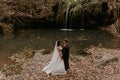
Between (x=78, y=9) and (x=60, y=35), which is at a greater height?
(x=78, y=9)

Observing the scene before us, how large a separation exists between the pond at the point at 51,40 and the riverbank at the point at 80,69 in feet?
8.73

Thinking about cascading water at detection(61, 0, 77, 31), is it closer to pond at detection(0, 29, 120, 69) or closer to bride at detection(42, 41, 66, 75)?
pond at detection(0, 29, 120, 69)

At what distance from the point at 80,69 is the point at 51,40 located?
13344 mm

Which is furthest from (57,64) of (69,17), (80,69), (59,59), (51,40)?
(69,17)

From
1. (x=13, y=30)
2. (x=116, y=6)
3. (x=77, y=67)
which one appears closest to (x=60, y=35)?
(x=13, y=30)

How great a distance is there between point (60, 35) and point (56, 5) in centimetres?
656

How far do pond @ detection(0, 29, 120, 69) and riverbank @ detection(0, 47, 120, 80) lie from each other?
2660mm

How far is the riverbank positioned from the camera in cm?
1892

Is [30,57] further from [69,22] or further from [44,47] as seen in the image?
[69,22]

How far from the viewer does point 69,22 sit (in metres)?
41.2

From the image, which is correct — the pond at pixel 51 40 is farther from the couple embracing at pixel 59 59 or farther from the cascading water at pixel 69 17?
the couple embracing at pixel 59 59

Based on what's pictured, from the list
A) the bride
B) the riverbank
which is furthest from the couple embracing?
the riverbank

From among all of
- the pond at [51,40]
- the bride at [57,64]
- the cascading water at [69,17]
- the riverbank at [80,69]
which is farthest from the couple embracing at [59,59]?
the cascading water at [69,17]

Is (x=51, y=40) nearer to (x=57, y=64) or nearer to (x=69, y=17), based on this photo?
(x=69, y=17)
